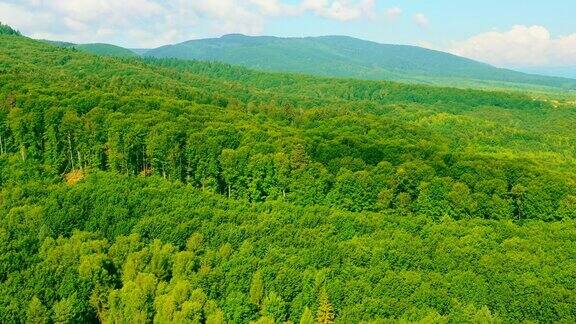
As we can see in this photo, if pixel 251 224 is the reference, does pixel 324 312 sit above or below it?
below

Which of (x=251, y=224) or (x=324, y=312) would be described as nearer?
(x=324, y=312)

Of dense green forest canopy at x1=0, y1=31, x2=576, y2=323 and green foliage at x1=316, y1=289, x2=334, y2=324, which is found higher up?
dense green forest canopy at x1=0, y1=31, x2=576, y2=323

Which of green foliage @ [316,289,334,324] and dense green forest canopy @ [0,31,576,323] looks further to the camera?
dense green forest canopy @ [0,31,576,323]

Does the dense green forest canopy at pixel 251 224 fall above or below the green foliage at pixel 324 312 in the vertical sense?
above

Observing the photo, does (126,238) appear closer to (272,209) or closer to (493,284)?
(272,209)

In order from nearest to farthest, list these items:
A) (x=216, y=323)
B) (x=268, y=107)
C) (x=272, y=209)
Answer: (x=216, y=323), (x=272, y=209), (x=268, y=107)

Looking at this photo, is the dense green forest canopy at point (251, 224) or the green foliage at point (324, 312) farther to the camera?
the dense green forest canopy at point (251, 224)

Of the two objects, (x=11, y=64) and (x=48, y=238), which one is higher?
(x=11, y=64)

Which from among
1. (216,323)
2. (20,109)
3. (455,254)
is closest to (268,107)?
(20,109)
